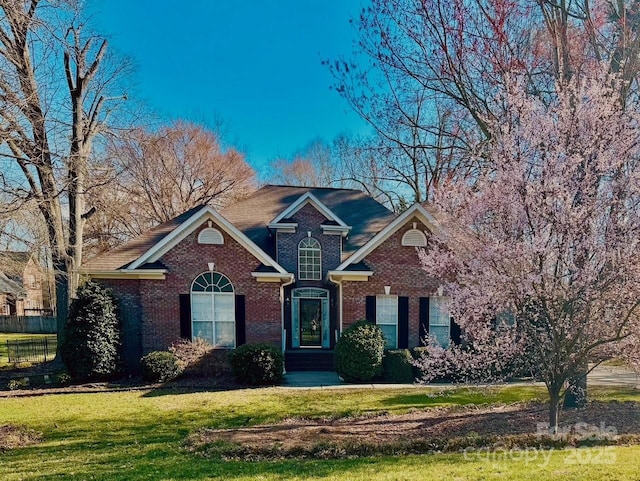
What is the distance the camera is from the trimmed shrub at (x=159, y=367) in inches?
466

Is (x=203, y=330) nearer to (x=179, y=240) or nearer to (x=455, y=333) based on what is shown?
(x=179, y=240)

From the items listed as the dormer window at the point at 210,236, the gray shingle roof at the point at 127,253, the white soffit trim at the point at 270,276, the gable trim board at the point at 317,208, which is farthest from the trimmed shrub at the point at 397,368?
the gray shingle roof at the point at 127,253

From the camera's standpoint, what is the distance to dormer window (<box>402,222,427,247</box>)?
14117 millimetres

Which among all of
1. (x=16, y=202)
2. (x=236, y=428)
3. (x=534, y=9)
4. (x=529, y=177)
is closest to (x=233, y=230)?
(x=16, y=202)

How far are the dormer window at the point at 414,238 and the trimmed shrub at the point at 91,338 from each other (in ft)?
34.5

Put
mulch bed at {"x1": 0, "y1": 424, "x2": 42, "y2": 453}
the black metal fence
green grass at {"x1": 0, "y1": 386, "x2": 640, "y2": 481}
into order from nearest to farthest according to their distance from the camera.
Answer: green grass at {"x1": 0, "y1": 386, "x2": 640, "y2": 481}
mulch bed at {"x1": 0, "y1": 424, "x2": 42, "y2": 453}
the black metal fence

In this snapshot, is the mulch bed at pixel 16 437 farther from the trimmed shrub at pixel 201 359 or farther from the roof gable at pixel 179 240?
the roof gable at pixel 179 240

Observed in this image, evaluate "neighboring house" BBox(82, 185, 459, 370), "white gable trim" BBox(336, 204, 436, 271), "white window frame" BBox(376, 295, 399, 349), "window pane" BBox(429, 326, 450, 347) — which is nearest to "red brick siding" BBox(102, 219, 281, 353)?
"neighboring house" BBox(82, 185, 459, 370)

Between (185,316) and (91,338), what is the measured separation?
2863 millimetres

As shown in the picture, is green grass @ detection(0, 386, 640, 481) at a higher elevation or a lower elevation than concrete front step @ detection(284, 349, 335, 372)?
higher

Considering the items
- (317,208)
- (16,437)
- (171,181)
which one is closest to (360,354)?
(317,208)

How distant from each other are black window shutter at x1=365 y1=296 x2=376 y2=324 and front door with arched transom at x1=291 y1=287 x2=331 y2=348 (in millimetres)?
2413

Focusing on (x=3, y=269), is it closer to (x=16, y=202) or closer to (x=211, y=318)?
(x=16, y=202)

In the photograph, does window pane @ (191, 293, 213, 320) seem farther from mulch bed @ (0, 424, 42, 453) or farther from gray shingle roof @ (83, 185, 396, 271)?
mulch bed @ (0, 424, 42, 453)
